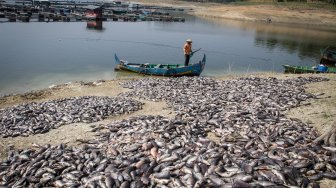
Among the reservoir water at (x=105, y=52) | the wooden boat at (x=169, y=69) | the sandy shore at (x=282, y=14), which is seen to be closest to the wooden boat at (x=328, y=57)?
the reservoir water at (x=105, y=52)

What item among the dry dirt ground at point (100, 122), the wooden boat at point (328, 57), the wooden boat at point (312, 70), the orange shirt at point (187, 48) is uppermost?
the orange shirt at point (187, 48)

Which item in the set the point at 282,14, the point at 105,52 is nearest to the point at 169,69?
the point at 105,52

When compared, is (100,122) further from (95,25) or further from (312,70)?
(95,25)

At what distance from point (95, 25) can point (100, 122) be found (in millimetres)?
52570

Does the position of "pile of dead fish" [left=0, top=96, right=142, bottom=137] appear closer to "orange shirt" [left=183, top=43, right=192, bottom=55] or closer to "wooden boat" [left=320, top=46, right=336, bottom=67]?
"orange shirt" [left=183, top=43, right=192, bottom=55]

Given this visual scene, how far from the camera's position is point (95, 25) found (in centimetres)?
6281

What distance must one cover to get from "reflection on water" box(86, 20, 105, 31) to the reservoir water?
76cm

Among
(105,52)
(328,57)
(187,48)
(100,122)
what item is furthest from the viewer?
(105,52)

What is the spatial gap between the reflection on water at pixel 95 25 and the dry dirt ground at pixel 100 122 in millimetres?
38777

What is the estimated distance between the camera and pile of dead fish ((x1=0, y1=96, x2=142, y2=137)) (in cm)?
1289

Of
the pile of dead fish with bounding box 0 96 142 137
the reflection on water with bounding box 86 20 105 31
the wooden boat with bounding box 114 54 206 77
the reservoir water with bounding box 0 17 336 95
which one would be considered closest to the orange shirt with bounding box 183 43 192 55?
the wooden boat with bounding box 114 54 206 77

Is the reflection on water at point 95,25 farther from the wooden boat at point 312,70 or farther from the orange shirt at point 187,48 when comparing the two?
the wooden boat at point 312,70

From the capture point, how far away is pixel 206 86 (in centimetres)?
2002

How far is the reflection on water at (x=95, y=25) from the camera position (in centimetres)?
5884
